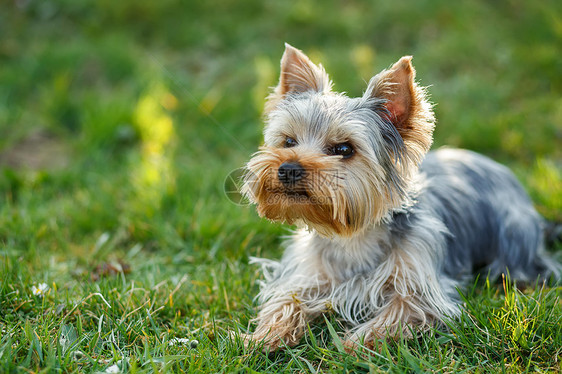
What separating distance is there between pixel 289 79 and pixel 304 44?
498 cm

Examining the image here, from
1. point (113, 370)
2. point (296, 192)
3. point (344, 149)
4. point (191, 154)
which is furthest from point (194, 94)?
point (113, 370)

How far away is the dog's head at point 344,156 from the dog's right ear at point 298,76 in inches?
8.6

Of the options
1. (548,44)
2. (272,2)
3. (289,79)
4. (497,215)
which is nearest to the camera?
(289,79)

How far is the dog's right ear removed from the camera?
3.34 metres

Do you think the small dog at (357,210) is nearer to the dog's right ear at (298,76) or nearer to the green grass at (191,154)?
the dog's right ear at (298,76)

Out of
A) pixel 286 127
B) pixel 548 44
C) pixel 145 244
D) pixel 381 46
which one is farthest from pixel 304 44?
pixel 286 127

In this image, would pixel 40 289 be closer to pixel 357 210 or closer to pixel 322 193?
pixel 322 193

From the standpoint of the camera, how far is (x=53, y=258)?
13.3 feet

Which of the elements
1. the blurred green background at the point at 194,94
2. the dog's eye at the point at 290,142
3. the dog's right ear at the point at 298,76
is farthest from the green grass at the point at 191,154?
the dog's right ear at the point at 298,76

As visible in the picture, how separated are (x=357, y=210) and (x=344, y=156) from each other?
1.04 feet

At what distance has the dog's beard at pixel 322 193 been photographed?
2803 mm

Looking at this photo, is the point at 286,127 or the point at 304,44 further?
the point at 304,44

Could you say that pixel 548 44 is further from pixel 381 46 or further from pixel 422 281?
pixel 422 281

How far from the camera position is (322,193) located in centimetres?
279
